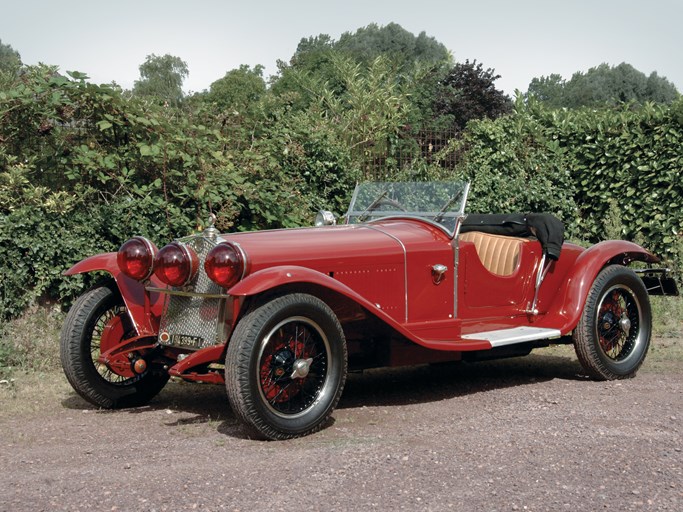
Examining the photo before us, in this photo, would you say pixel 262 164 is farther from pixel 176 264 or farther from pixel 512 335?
pixel 176 264

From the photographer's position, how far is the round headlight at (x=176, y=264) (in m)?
5.36

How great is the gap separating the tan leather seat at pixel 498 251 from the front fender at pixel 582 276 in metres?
0.43

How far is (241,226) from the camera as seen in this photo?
29.9 ft

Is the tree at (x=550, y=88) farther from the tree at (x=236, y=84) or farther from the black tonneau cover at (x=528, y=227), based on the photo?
the black tonneau cover at (x=528, y=227)

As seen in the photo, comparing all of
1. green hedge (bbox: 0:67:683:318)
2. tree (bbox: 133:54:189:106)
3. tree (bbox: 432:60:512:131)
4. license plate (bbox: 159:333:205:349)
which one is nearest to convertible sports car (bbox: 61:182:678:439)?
license plate (bbox: 159:333:205:349)

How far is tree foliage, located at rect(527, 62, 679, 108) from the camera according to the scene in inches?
2517

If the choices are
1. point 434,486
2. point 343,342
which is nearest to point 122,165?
point 343,342

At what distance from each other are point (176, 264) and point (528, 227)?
9.78 feet

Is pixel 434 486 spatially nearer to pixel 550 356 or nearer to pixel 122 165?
pixel 550 356

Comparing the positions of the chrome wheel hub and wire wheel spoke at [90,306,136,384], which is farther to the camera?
wire wheel spoke at [90,306,136,384]

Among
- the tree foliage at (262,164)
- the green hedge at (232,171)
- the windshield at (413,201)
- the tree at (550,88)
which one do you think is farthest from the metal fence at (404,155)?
the tree at (550,88)

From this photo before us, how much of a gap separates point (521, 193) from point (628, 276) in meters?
4.45

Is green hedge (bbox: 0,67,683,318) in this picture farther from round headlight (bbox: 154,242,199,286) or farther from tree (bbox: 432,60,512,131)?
tree (bbox: 432,60,512,131)

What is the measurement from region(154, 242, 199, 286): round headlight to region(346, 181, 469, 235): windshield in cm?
186
